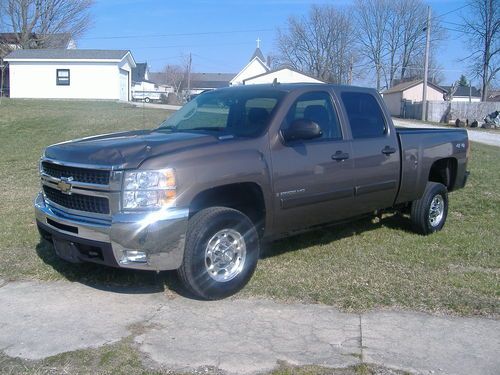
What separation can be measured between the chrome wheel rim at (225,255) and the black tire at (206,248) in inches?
0.4

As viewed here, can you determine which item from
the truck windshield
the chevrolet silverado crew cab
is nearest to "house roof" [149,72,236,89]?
the truck windshield

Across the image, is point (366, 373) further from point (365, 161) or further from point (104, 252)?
point (365, 161)

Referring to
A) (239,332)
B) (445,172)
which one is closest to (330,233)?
(445,172)

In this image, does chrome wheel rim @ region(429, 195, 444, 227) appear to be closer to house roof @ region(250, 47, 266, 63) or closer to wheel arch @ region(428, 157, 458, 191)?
wheel arch @ region(428, 157, 458, 191)

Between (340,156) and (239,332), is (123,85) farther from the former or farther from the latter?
(239,332)

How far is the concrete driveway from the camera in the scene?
3.83 m

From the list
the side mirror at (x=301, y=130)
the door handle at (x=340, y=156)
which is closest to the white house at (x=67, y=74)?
the door handle at (x=340, y=156)

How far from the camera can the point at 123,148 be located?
4.58 metres

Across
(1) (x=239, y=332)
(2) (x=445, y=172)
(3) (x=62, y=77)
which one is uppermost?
(3) (x=62, y=77)

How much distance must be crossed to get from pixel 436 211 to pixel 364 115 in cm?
193

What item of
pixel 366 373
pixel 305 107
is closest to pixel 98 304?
pixel 366 373

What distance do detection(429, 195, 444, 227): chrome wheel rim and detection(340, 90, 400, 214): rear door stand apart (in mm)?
995

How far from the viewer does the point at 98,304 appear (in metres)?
4.80

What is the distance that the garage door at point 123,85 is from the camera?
38219 millimetres
